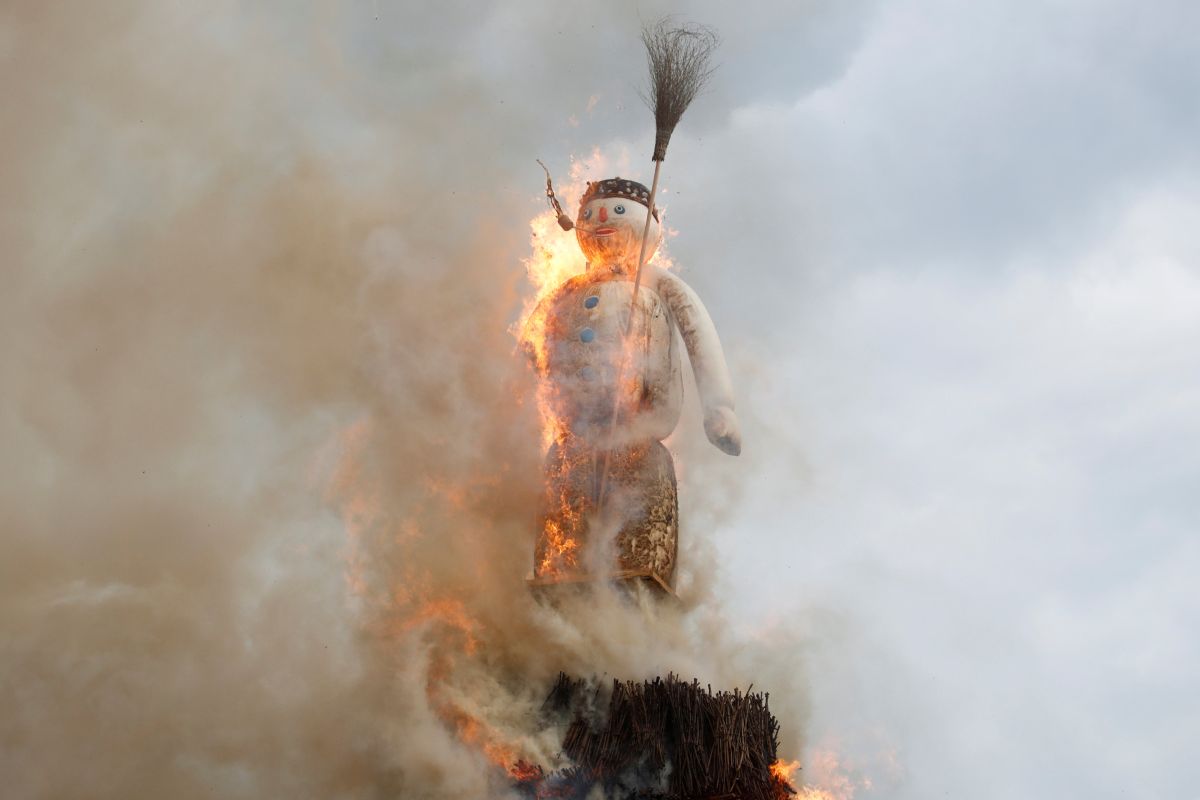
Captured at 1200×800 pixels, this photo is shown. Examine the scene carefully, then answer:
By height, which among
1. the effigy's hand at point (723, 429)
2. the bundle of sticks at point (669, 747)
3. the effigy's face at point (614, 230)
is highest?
the effigy's face at point (614, 230)

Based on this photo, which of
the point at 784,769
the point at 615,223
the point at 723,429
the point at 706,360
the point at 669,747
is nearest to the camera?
the point at 669,747

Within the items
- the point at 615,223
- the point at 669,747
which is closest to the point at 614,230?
the point at 615,223

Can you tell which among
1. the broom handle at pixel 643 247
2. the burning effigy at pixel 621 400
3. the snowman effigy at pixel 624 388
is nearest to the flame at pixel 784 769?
the burning effigy at pixel 621 400

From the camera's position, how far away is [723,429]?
1517cm

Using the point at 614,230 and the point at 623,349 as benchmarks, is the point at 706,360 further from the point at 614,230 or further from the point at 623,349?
the point at 614,230

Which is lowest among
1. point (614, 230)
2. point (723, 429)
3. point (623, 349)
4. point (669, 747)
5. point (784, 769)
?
point (669, 747)

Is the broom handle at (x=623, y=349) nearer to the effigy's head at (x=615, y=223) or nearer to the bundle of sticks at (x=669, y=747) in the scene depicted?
the effigy's head at (x=615, y=223)

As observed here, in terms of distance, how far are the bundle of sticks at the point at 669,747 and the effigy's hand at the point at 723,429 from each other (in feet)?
9.21

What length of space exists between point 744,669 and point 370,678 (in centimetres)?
411

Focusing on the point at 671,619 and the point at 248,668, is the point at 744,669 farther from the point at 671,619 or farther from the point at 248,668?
the point at 248,668

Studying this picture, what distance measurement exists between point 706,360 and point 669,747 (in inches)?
178

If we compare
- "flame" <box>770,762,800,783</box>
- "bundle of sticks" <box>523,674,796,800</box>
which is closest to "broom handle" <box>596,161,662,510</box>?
"bundle of sticks" <box>523,674,796,800</box>

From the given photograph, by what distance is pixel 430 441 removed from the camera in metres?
16.1

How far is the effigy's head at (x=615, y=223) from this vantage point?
16219 millimetres
